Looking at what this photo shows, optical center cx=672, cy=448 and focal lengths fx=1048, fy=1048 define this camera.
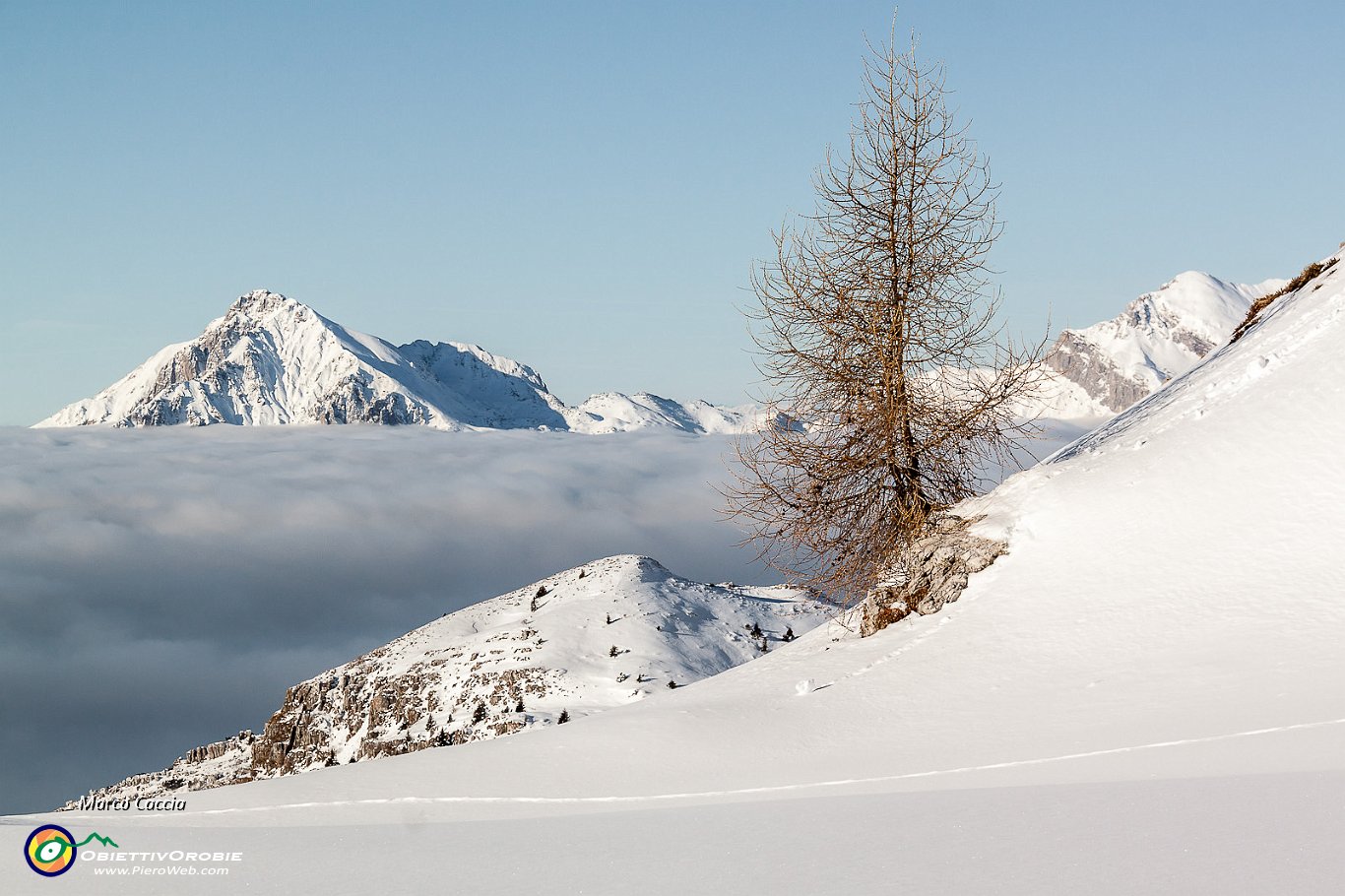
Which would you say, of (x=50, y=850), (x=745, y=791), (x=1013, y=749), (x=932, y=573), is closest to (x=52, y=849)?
(x=50, y=850)

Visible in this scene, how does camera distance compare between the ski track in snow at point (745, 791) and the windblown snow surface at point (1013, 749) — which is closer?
the windblown snow surface at point (1013, 749)

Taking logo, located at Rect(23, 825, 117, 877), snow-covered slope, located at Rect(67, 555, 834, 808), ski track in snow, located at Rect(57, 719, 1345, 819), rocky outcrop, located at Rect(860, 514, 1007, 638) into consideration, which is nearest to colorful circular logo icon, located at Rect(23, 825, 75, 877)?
logo, located at Rect(23, 825, 117, 877)

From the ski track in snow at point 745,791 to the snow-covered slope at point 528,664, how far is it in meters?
51.0

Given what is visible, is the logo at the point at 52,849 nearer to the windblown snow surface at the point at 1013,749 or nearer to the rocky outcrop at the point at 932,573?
the windblown snow surface at the point at 1013,749

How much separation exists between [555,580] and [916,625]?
85377 mm

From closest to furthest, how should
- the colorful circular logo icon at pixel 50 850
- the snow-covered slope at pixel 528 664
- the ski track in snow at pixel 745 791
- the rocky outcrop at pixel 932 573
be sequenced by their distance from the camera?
the colorful circular logo icon at pixel 50 850 → the ski track in snow at pixel 745 791 → the rocky outcrop at pixel 932 573 → the snow-covered slope at pixel 528 664

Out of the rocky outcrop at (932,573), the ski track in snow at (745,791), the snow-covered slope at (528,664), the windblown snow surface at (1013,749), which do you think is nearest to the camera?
the windblown snow surface at (1013,749)

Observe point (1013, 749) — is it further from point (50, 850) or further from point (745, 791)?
point (50, 850)

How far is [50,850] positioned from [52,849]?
0.06 feet

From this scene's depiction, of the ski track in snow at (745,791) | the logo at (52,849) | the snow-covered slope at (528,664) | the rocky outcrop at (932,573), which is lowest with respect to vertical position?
the ski track in snow at (745,791)

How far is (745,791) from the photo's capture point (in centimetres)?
1002

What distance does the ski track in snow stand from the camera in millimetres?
8883

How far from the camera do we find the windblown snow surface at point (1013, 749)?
6664 millimetres

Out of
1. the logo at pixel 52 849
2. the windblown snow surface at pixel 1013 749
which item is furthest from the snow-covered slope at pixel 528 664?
the logo at pixel 52 849
